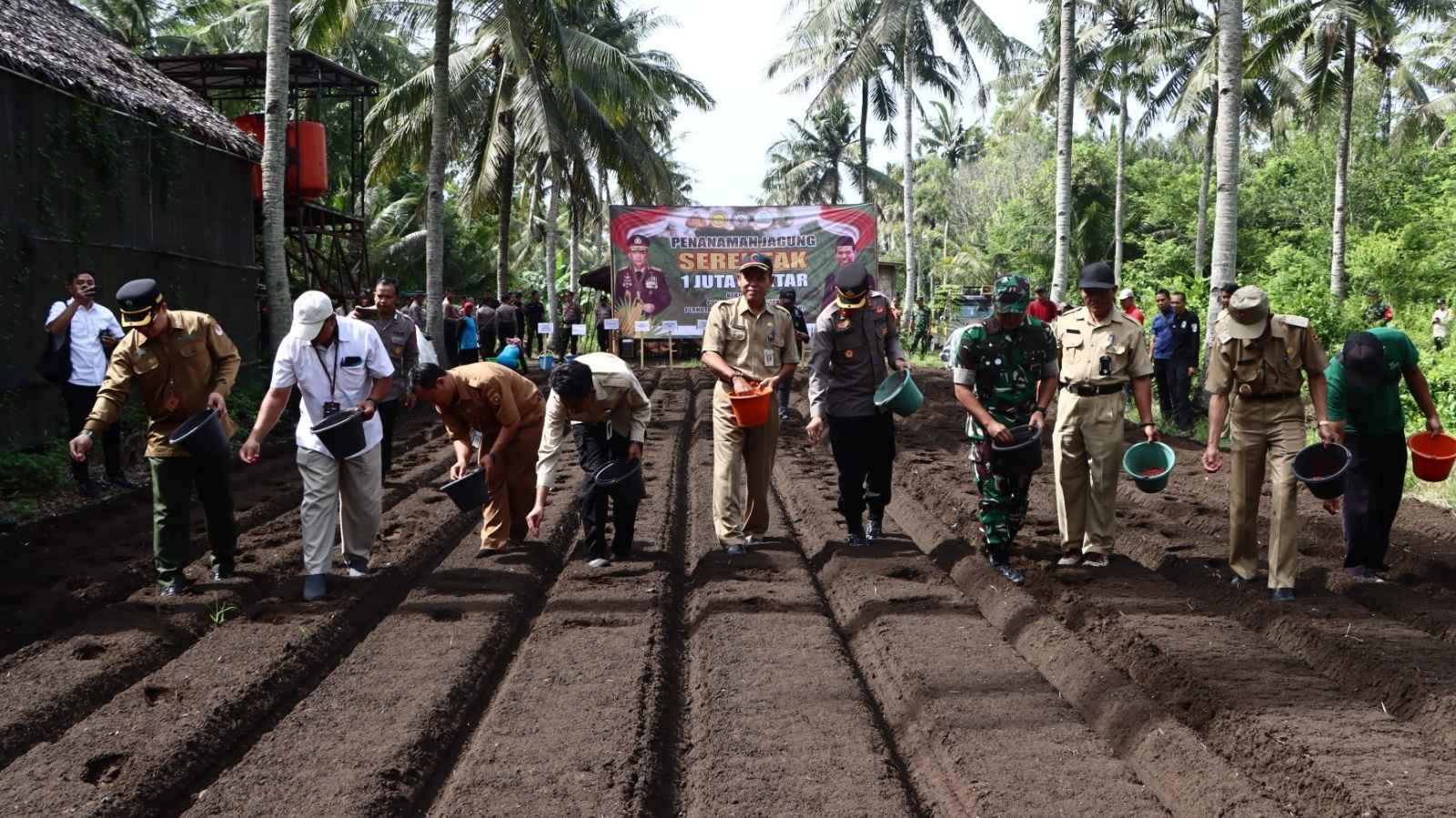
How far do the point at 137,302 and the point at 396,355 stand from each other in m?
3.33

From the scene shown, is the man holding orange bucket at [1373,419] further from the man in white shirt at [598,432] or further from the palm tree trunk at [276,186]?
the palm tree trunk at [276,186]

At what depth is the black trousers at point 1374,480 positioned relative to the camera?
5.99 meters

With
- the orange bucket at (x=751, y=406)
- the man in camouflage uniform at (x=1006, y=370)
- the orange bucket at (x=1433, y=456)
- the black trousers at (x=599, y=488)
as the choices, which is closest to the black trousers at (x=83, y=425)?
the black trousers at (x=599, y=488)

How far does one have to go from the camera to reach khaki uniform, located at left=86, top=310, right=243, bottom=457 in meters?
5.85

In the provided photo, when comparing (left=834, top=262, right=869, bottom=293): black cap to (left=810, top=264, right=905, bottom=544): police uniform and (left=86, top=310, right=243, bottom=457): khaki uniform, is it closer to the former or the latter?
→ (left=810, top=264, right=905, bottom=544): police uniform

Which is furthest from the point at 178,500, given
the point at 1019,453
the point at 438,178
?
the point at 438,178

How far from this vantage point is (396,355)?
9.01 m

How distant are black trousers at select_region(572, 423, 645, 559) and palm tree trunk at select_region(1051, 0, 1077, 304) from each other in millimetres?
11009

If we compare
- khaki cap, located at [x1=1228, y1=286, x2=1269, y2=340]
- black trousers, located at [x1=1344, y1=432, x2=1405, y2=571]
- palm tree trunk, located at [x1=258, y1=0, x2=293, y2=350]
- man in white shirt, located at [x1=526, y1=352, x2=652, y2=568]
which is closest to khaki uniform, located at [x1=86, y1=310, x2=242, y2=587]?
man in white shirt, located at [x1=526, y1=352, x2=652, y2=568]

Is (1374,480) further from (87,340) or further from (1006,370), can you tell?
(87,340)

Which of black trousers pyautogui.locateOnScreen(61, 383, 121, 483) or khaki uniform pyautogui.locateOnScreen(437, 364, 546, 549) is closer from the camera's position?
khaki uniform pyautogui.locateOnScreen(437, 364, 546, 549)

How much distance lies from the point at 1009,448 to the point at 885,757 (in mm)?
2441

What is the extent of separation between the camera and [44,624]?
5.66 meters

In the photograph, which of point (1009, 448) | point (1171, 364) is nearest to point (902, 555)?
point (1009, 448)
